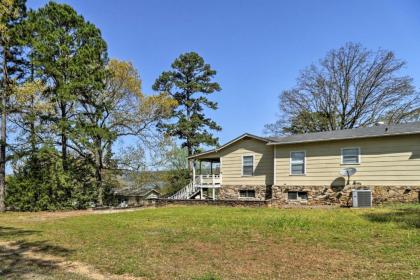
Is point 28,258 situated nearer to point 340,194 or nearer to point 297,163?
point 340,194

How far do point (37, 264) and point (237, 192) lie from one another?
50.8 feet


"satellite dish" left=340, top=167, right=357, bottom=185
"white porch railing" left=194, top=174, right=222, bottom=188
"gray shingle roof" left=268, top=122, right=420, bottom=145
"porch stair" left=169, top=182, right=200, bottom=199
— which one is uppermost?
"gray shingle roof" left=268, top=122, right=420, bottom=145

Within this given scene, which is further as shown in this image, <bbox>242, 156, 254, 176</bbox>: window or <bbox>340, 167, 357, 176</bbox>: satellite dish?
<bbox>242, 156, 254, 176</bbox>: window

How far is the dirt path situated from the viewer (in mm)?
5434

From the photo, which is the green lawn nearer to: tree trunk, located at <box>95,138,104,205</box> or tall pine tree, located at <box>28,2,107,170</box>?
tall pine tree, located at <box>28,2,107,170</box>

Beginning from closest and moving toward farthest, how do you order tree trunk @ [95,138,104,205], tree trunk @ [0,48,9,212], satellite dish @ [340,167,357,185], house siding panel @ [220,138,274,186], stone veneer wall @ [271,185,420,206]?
stone veneer wall @ [271,185,420,206]
satellite dish @ [340,167,357,185]
house siding panel @ [220,138,274,186]
tree trunk @ [0,48,9,212]
tree trunk @ [95,138,104,205]

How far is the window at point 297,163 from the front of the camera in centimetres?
1842

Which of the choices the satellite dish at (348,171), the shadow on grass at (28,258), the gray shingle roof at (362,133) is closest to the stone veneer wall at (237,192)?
the gray shingle roof at (362,133)

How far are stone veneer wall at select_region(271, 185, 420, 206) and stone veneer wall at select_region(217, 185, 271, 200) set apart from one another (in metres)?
0.80

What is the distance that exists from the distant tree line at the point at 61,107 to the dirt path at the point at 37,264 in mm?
14082

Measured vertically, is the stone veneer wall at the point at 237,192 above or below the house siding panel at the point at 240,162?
below

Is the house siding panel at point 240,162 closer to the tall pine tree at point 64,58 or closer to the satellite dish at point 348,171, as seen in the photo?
the satellite dish at point 348,171

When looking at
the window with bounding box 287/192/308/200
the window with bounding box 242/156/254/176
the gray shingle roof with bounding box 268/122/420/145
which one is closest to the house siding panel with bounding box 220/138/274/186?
the window with bounding box 242/156/254/176

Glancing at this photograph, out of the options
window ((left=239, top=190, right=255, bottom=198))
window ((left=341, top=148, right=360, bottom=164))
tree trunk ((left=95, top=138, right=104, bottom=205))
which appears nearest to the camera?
window ((left=341, top=148, right=360, bottom=164))
